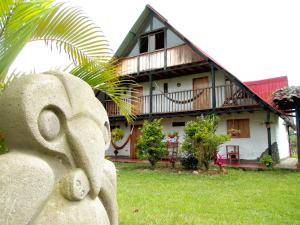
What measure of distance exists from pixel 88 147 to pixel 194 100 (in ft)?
42.1

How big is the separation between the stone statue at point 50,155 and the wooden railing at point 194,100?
11171 mm

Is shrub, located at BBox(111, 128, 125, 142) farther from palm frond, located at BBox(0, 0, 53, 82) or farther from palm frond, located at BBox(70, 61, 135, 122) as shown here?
palm frond, located at BBox(0, 0, 53, 82)

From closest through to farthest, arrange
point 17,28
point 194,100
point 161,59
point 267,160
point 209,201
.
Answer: point 17,28
point 209,201
point 267,160
point 194,100
point 161,59

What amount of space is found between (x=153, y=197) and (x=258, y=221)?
2273 millimetres

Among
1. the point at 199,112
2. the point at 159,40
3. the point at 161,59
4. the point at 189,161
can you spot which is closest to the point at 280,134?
the point at 199,112

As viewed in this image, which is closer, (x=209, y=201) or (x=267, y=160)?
(x=209, y=201)

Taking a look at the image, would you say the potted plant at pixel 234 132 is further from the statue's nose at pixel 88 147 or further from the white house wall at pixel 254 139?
the statue's nose at pixel 88 147

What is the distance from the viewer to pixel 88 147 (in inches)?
67.0

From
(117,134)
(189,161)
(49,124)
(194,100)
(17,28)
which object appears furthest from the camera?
(117,134)

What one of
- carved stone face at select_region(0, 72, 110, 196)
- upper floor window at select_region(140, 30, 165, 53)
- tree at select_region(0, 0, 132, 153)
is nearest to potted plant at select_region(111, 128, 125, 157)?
upper floor window at select_region(140, 30, 165, 53)

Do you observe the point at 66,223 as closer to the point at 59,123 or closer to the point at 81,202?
the point at 81,202

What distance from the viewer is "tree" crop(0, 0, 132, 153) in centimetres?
204

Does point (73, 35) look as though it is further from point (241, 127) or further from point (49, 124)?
point (241, 127)

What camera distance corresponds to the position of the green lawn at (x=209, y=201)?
14.3 ft
